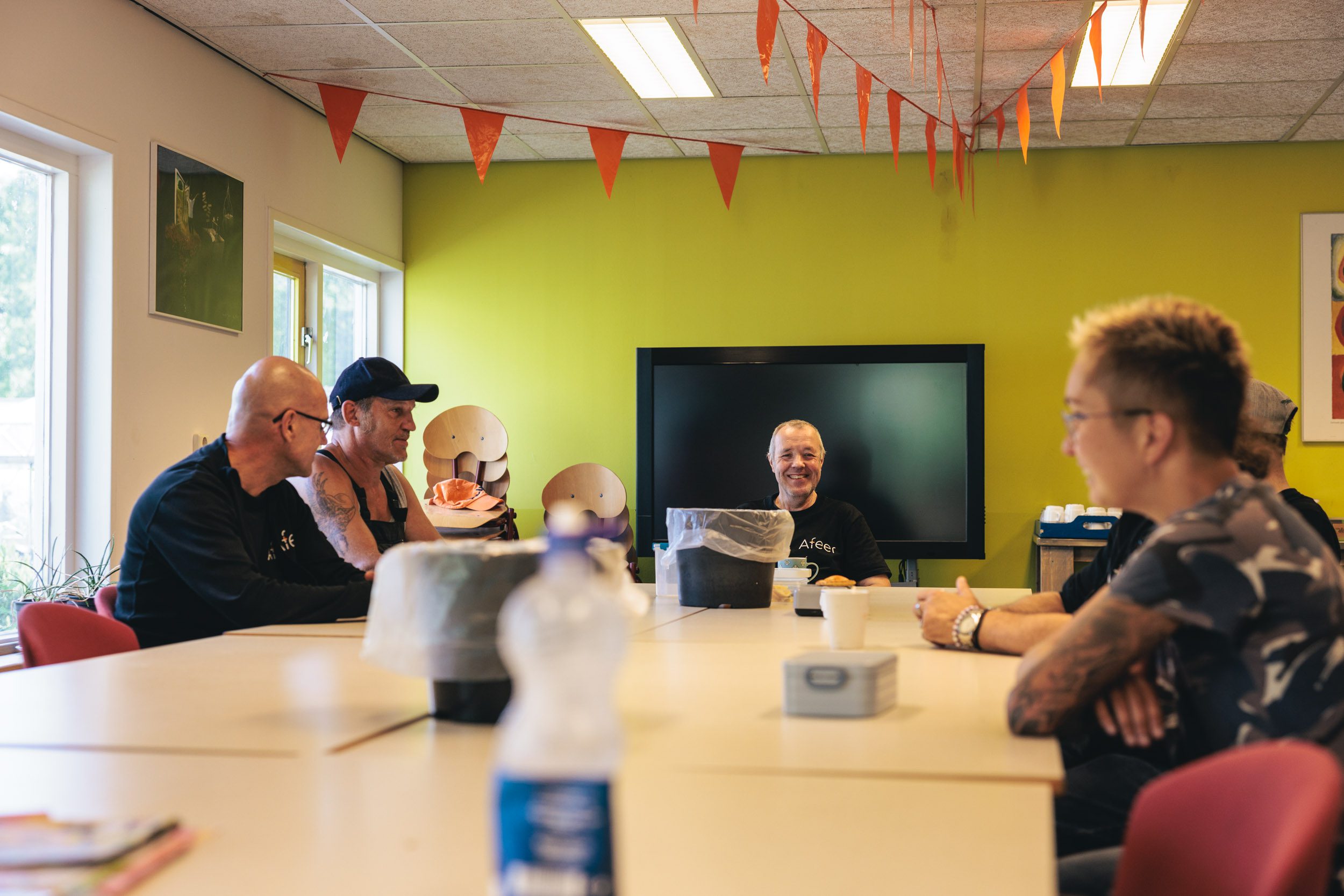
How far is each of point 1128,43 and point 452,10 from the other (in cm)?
252

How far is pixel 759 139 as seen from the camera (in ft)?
19.5

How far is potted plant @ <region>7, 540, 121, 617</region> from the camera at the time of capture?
3.94 meters

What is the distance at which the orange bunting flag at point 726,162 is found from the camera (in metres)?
5.73

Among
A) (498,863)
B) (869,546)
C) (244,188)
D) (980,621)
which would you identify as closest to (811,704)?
(980,621)

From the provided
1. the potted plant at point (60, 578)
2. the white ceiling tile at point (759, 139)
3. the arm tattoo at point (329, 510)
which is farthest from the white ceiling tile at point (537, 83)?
the potted plant at point (60, 578)

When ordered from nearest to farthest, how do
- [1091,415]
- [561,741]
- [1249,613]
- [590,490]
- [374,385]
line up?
[561,741] → [1249,613] → [1091,415] → [374,385] → [590,490]

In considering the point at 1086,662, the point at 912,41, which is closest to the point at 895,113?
the point at 912,41

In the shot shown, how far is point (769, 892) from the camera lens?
903 millimetres

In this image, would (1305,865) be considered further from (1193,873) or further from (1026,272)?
(1026,272)

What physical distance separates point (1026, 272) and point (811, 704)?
5.00 metres

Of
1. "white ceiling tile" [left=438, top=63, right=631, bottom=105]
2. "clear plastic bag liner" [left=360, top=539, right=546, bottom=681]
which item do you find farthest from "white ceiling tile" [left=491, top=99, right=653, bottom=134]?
"clear plastic bag liner" [left=360, top=539, right=546, bottom=681]

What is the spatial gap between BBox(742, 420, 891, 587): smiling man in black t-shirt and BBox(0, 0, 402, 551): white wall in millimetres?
2191

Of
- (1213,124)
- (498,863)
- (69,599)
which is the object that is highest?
(1213,124)

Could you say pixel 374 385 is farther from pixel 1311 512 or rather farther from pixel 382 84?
pixel 1311 512
